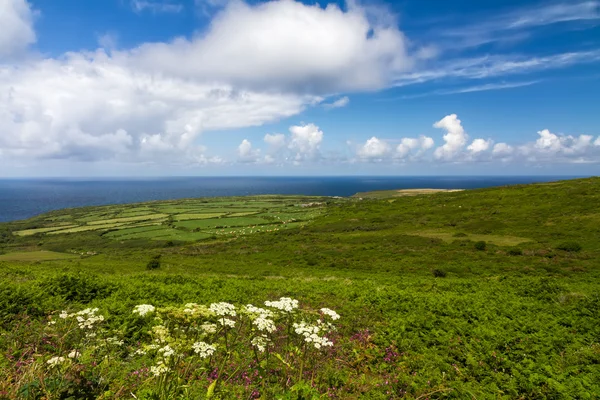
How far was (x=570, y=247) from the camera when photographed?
35625mm

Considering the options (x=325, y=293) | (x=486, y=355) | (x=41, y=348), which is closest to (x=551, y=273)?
(x=325, y=293)

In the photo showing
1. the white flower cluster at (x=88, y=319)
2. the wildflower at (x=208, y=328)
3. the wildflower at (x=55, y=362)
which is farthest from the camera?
the white flower cluster at (x=88, y=319)

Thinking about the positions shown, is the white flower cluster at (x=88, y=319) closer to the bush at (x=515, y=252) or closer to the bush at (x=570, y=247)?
the bush at (x=515, y=252)

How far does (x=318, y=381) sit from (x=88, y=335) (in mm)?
5092

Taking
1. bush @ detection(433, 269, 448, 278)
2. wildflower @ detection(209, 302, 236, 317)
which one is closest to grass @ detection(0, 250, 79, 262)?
bush @ detection(433, 269, 448, 278)

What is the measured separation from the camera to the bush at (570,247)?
116ft

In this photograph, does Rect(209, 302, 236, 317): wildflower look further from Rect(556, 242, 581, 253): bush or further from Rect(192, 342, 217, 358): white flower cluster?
Rect(556, 242, 581, 253): bush

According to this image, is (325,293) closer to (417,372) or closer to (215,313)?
(417,372)

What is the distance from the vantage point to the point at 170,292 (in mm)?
14305

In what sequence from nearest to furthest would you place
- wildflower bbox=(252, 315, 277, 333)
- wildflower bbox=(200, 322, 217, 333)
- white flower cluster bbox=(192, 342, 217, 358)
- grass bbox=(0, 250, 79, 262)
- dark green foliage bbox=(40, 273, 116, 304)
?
white flower cluster bbox=(192, 342, 217, 358) → wildflower bbox=(252, 315, 277, 333) → wildflower bbox=(200, 322, 217, 333) → dark green foliage bbox=(40, 273, 116, 304) → grass bbox=(0, 250, 79, 262)

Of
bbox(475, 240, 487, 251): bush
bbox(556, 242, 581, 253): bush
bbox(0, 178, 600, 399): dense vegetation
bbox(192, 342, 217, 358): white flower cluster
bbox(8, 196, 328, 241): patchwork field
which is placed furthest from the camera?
bbox(8, 196, 328, 241): patchwork field

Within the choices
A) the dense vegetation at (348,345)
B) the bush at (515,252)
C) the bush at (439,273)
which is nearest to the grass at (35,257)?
the dense vegetation at (348,345)

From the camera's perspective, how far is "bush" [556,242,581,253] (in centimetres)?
3525

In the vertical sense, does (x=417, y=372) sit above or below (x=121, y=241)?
above
